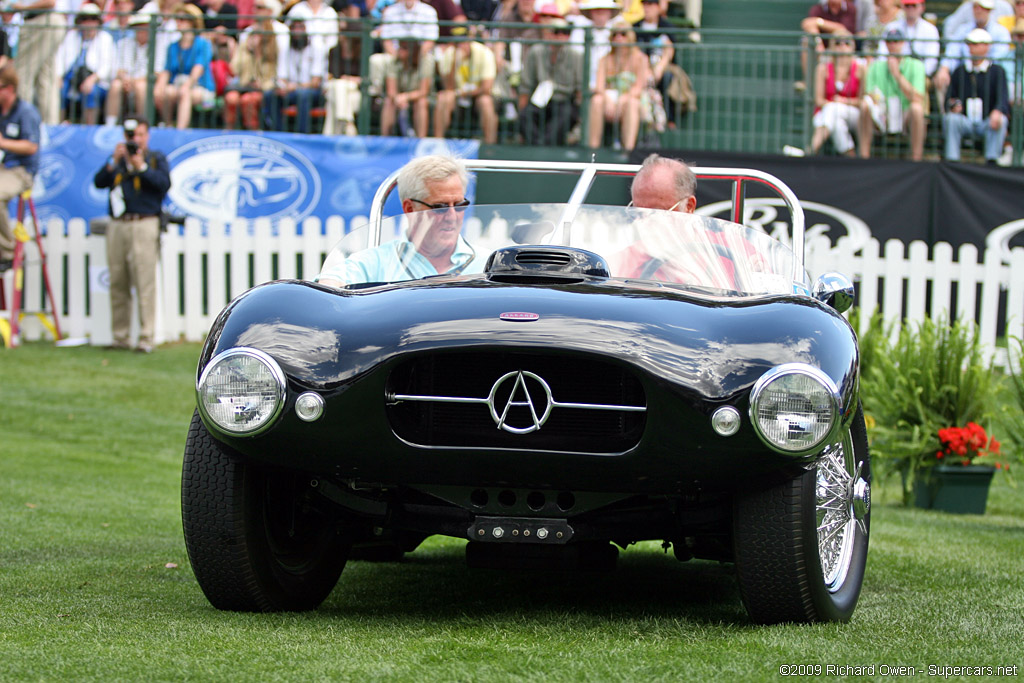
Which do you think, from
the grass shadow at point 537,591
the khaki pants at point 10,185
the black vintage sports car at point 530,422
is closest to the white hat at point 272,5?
the khaki pants at point 10,185

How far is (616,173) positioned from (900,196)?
29.7 feet

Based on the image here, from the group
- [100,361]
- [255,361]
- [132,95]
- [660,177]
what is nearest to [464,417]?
[255,361]

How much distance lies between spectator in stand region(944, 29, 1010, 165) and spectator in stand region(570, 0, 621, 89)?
3739 mm

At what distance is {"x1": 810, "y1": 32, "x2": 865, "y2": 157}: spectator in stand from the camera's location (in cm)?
1401

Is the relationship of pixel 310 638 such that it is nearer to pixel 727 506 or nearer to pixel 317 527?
pixel 317 527

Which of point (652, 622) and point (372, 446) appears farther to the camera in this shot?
point (652, 622)

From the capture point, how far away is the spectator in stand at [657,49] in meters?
14.2

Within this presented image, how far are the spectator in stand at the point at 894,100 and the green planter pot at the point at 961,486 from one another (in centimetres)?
684

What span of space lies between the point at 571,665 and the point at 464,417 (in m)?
0.72

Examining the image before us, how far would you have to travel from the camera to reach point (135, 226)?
12.7 meters

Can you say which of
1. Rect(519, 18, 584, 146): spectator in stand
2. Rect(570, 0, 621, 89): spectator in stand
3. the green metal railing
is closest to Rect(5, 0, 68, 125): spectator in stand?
the green metal railing

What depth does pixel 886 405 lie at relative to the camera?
25.4 feet

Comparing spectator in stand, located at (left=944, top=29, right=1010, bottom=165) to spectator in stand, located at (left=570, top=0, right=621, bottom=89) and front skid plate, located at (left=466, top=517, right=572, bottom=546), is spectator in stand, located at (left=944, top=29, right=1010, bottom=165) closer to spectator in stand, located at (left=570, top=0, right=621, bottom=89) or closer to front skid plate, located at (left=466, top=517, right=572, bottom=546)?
spectator in stand, located at (left=570, top=0, right=621, bottom=89)

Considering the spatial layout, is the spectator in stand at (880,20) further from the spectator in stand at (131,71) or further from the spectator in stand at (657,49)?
the spectator in stand at (131,71)
